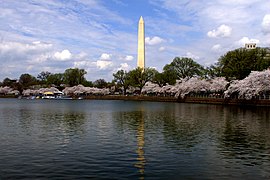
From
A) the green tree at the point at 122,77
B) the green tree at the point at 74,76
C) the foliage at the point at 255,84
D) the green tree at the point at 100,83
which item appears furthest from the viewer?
the green tree at the point at 100,83

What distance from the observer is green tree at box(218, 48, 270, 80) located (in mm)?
80250

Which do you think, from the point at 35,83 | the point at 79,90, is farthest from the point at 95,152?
the point at 35,83

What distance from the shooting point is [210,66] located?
10138 centimetres

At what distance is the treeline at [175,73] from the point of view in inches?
3187

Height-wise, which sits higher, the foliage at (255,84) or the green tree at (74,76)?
the green tree at (74,76)

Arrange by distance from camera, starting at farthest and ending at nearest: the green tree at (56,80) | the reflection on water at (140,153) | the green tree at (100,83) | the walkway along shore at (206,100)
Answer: the green tree at (100,83) < the green tree at (56,80) < the walkway along shore at (206,100) < the reflection on water at (140,153)

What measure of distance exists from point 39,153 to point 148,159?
18.3 feet

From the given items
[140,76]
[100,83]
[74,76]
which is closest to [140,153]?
[140,76]

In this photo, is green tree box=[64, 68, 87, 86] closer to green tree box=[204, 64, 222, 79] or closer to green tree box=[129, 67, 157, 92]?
green tree box=[129, 67, 157, 92]

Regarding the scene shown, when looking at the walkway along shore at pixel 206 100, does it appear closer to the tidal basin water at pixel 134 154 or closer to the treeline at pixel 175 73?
the treeline at pixel 175 73

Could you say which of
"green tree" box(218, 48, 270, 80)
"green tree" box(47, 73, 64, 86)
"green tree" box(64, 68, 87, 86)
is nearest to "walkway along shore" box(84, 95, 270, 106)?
"green tree" box(218, 48, 270, 80)

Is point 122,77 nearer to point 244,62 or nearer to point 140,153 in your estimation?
point 244,62

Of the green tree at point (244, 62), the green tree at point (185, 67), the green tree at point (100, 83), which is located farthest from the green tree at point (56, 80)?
the green tree at point (244, 62)

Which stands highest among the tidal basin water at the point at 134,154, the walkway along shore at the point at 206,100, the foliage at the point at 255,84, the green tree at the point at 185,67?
the green tree at the point at 185,67
